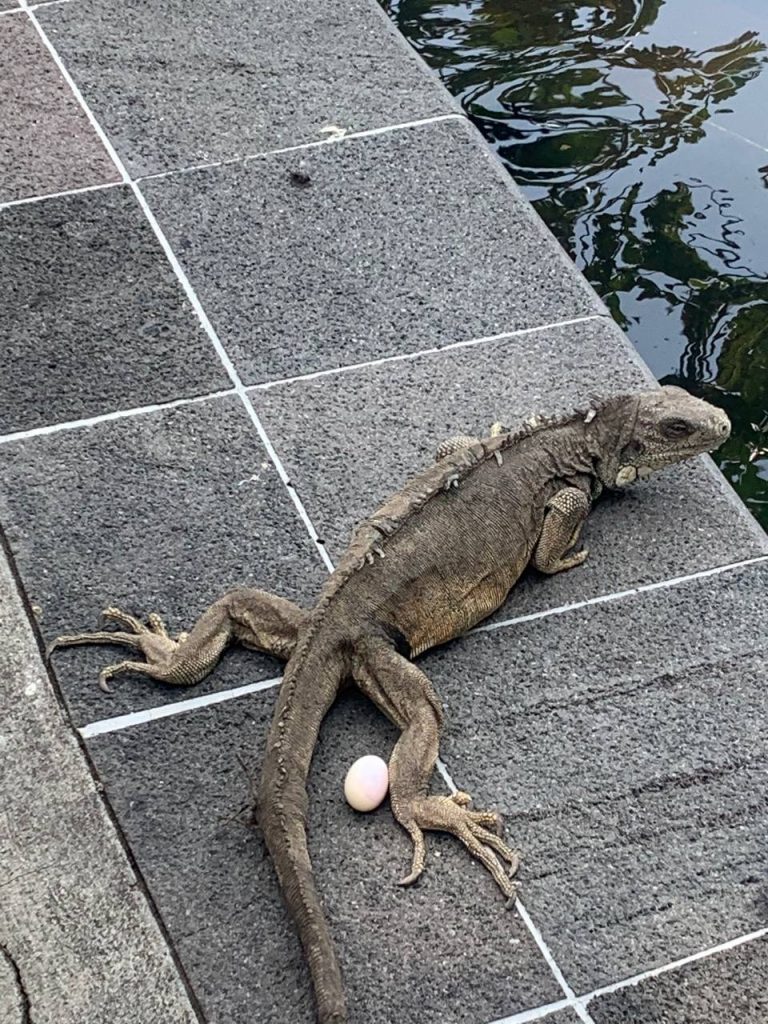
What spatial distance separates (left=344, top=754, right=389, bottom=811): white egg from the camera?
13.3 ft

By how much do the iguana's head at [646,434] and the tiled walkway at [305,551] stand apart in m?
0.21

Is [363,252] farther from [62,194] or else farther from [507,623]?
[507,623]

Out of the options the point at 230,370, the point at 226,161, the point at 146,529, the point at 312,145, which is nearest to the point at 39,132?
the point at 226,161

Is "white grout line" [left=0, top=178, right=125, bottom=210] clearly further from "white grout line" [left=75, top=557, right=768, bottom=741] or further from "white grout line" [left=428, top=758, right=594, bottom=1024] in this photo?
"white grout line" [left=428, top=758, right=594, bottom=1024]

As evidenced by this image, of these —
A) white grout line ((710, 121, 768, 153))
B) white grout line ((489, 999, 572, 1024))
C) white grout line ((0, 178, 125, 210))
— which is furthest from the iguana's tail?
white grout line ((710, 121, 768, 153))

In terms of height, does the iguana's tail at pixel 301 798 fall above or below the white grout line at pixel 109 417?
above

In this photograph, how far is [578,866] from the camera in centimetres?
403

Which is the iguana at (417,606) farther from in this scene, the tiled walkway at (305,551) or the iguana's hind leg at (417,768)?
the tiled walkway at (305,551)

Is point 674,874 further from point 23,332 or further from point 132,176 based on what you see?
point 132,176

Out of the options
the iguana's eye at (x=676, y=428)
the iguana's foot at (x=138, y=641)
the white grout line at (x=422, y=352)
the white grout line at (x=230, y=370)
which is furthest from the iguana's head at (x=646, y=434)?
the iguana's foot at (x=138, y=641)

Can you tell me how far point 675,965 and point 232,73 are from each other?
4942 mm

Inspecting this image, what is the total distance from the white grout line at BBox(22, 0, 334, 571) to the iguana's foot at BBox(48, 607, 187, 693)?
0.63m

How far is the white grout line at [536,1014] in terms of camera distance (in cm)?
369

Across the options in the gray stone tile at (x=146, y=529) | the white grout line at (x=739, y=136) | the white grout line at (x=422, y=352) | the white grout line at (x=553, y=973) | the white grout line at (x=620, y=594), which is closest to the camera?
the white grout line at (x=553, y=973)
